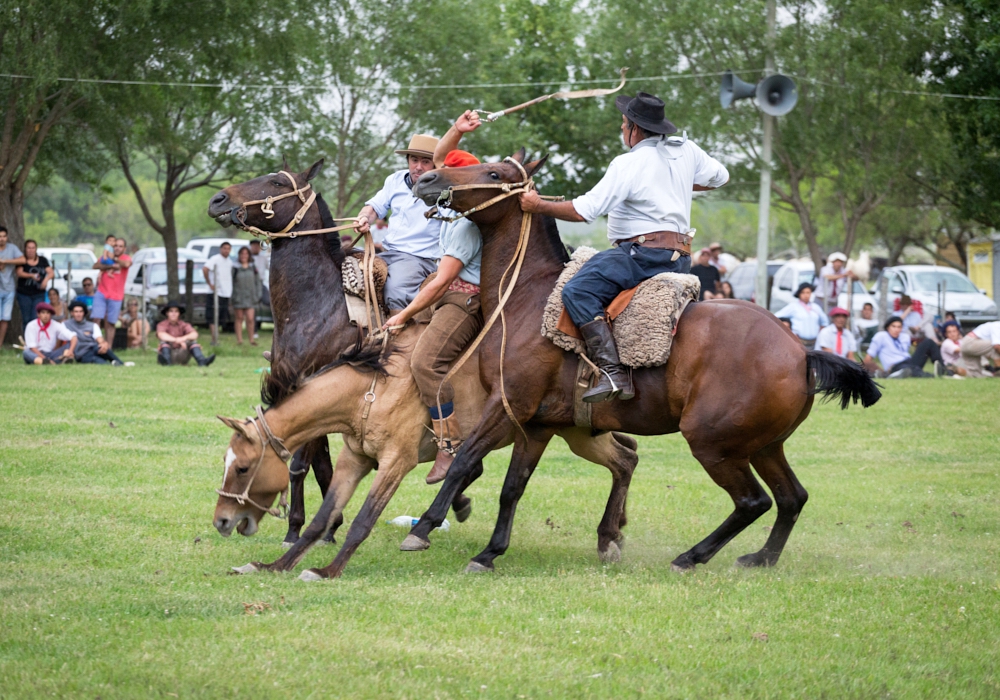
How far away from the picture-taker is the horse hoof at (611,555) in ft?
24.7

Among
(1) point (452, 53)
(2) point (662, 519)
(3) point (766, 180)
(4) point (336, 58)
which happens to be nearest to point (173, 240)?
(4) point (336, 58)

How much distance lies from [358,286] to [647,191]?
2.13 metres

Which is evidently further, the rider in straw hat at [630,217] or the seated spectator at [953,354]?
the seated spectator at [953,354]

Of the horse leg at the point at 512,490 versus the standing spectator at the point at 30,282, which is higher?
the standing spectator at the point at 30,282

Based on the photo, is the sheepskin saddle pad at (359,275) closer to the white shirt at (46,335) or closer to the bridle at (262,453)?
the bridle at (262,453)

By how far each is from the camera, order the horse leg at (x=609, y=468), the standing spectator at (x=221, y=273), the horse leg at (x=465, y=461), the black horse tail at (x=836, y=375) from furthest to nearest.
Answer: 1. the standing spectator at (x=221, y=273)
2. the horse leg at (x=609, y=468)
3. the horse leg at (x=465, y=461)
4. the black horse tail at (x=836, y=375)

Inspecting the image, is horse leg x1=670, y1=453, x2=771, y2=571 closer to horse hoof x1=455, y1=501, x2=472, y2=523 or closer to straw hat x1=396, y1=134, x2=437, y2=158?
horse hoof x1=455, y1=501, x2=472, y2=523

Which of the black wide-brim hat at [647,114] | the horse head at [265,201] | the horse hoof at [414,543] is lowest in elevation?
the horse hoof at [414,543]

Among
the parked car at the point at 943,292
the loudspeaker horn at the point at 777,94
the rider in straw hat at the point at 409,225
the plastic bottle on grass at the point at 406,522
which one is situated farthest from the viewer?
the parked car at the point at 943,292

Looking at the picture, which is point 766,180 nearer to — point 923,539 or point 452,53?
point 452,53

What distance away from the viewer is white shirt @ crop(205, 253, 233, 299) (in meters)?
25.1

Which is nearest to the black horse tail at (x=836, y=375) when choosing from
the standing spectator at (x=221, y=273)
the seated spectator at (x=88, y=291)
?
the seated spectator at (x=88, y=291)

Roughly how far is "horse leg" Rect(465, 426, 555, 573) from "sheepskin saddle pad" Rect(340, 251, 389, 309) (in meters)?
1.51

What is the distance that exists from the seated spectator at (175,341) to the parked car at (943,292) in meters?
17.1
